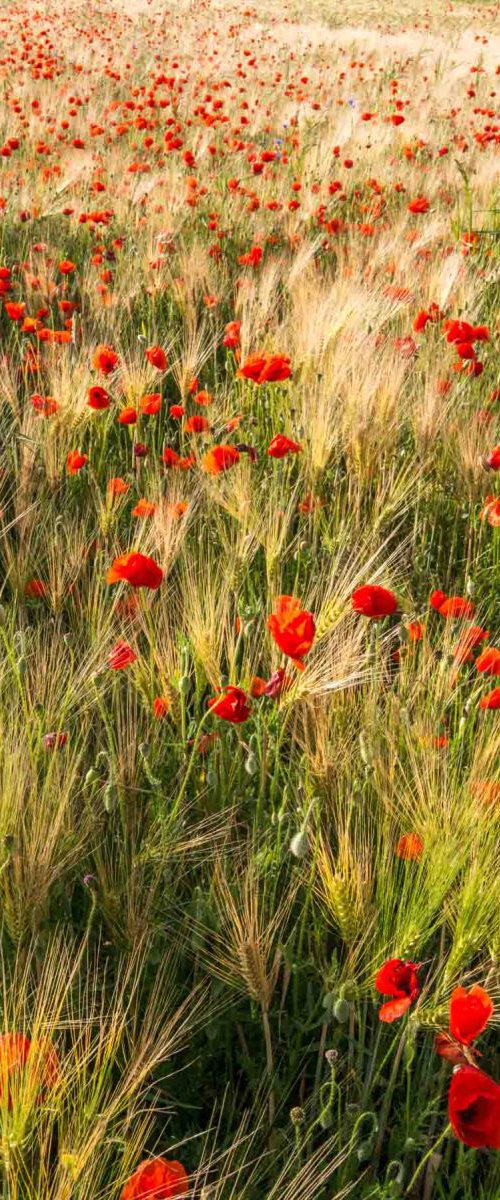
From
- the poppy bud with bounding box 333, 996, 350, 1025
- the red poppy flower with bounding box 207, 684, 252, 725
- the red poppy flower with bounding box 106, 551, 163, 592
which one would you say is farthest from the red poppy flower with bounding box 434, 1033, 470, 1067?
the red poppy flower with bounding box 106, 551, 163, 592

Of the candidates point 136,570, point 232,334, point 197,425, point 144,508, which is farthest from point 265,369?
point 136,570

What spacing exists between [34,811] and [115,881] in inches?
7.7

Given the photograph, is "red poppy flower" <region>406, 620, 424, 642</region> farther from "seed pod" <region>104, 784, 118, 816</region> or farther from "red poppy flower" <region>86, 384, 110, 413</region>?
"red poppy flower" <region>86, 384, 110, 413</region>

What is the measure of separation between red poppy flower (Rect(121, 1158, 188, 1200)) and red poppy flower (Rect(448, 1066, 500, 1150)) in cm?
24

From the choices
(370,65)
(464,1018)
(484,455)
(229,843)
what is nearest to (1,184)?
(484,455)

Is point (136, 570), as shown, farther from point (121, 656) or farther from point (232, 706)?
point (232, 706)

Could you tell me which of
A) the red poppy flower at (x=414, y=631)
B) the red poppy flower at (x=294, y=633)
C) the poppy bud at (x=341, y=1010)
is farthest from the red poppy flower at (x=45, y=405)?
the poppy bud at (x=341, y=1010)

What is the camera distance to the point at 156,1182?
2.37ft

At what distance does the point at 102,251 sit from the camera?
11.3 ft

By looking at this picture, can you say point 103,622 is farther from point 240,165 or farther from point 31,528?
point 240,165

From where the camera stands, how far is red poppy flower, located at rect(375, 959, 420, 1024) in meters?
0.89

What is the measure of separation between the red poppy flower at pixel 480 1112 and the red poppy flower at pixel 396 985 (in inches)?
3.9

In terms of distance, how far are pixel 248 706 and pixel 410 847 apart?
0.31 meters

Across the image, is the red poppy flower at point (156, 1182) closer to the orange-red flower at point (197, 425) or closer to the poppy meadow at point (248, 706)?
the poppy meadow at point (248, 706)
